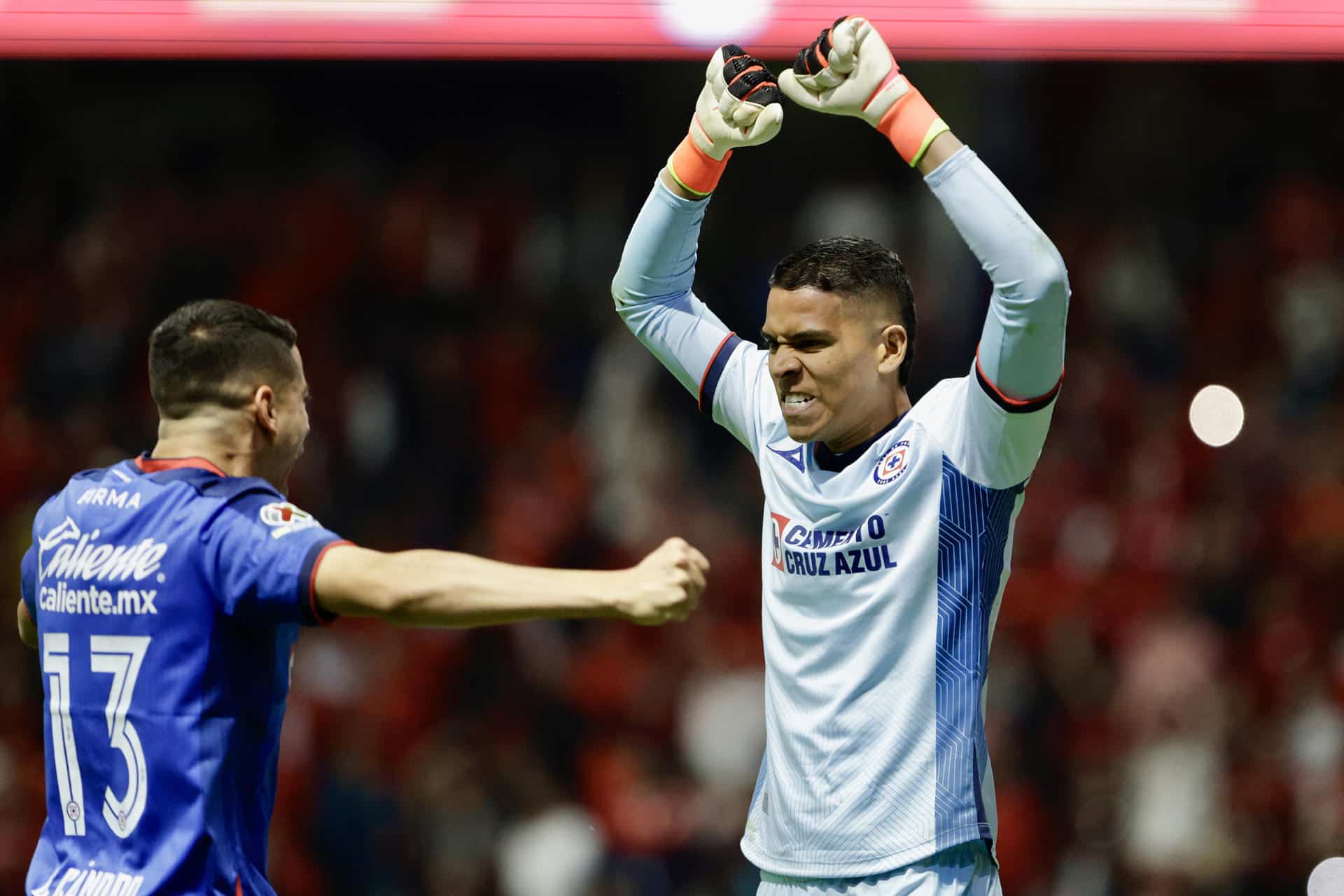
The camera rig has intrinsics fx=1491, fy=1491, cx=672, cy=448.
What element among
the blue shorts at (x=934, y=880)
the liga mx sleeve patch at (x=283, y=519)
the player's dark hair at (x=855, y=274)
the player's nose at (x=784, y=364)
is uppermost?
the player's dark hair at (x=855, y=274)

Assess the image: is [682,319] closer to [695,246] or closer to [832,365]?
[695,246]

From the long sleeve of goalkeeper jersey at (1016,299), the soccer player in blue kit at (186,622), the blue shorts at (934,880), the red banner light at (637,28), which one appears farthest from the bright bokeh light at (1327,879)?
the soccer player in blue kit at (186,622)

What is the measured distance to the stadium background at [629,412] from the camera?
19.0 ft

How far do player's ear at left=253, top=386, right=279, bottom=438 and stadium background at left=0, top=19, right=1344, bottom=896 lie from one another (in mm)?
3609

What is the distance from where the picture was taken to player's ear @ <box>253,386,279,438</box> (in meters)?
2.39

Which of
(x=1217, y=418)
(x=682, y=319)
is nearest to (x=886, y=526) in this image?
(x=682, y=319)

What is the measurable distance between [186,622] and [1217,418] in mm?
5111

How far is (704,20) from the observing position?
3.98 metres

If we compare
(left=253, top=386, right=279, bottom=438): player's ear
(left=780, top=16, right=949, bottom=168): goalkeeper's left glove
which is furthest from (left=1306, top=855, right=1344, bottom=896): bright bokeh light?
(left=253, top=386, right=279, bottom=438): player's ear

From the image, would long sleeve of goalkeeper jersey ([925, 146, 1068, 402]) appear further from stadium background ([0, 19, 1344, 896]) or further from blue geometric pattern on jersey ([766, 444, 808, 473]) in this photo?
stadium background ([0, 19, 1344, 896])

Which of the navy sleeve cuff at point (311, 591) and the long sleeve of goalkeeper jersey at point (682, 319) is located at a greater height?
the long sleeve of goalkeeper jersey at point (682, 319)

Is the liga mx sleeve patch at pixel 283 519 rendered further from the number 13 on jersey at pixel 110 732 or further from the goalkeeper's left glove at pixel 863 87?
the goalkeeper's left glove at pixel 863 87

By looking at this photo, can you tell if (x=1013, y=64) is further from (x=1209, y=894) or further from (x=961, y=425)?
(x=961, y=425)

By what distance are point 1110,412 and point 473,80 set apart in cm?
301
